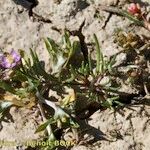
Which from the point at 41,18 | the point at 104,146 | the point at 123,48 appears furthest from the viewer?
the point at 41,18

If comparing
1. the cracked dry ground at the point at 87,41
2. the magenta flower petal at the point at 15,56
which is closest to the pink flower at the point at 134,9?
the cracked dry ground at the point at 87,41

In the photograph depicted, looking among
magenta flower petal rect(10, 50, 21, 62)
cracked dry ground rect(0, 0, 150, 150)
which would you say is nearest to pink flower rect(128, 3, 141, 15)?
cracked dry ground rect(0, 0, 150, 150)

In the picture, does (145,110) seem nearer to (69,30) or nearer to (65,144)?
(65,144)

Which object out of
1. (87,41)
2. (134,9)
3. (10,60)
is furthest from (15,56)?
(134,9)

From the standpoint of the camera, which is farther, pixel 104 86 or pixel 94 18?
pixel 94 18

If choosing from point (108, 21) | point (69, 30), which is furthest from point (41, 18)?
point (108, 21)

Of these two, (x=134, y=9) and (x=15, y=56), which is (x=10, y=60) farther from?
(x=134, y=9)

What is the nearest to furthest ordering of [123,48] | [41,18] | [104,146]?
[104,146]
[123,48]
[41,18]

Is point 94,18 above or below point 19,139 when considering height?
above

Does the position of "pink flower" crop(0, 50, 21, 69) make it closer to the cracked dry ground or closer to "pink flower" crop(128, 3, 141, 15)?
the cracked dry ground
